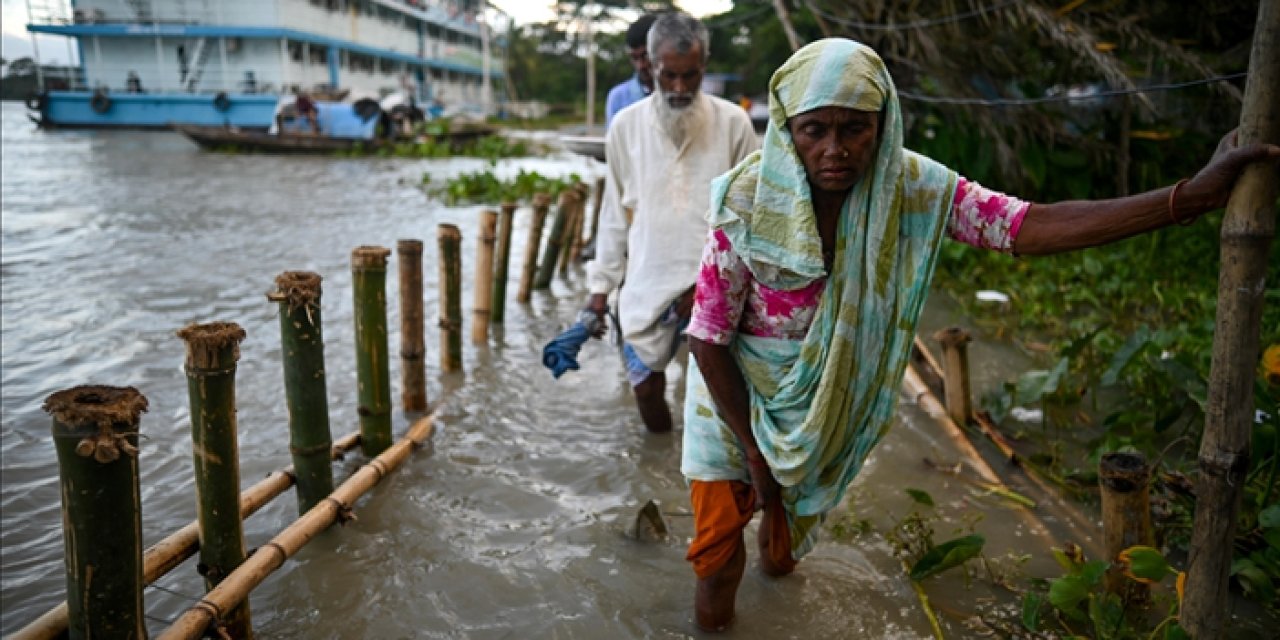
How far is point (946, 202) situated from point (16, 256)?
945 cm

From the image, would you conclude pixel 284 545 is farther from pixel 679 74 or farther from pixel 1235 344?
pixel 1235 344

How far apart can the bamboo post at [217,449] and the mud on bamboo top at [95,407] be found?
39cm

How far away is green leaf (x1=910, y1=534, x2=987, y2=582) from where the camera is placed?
2.64m

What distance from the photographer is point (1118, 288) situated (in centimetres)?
611

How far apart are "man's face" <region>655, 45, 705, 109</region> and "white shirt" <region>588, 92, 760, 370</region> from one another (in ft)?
0.19

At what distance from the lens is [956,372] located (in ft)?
13.0

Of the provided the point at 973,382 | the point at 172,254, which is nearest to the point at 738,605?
the point at 973,382

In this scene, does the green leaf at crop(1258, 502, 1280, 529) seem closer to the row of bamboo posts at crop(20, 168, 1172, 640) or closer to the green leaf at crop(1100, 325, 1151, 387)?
the row of bamboo posts at crop(20, 168, 1172, 640)

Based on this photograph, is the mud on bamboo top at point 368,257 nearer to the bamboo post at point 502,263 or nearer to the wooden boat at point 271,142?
the bamboo post at point 502,263

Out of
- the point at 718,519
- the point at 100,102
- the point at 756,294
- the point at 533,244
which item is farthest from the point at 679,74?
the point at 100,102

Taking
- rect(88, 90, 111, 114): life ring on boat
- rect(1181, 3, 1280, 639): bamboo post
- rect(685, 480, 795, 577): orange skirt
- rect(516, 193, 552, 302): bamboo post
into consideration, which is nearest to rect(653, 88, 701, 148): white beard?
rect(685, 480, 795, 577): orange skirt

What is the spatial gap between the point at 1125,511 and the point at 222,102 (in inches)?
1134

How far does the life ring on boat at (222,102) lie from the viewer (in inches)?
1049

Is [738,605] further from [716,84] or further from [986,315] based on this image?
[716,84]
